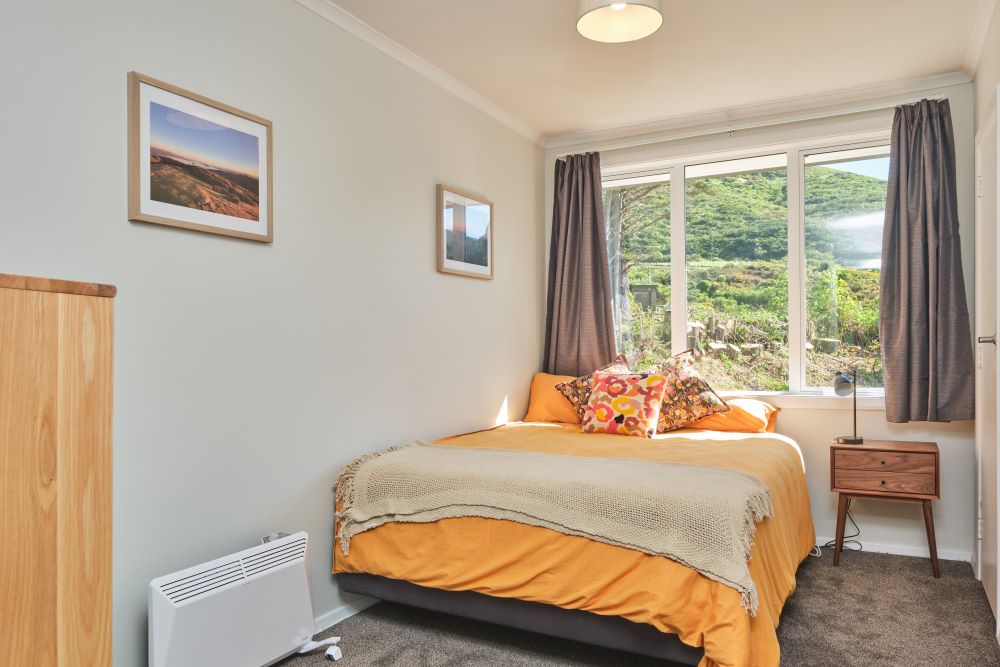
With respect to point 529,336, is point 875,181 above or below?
above

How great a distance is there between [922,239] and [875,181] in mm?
519

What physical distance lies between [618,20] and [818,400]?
2.38 metres

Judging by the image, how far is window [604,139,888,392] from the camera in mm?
3846

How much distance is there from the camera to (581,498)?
7.38ft

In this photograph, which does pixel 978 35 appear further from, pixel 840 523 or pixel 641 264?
pixel 840 523

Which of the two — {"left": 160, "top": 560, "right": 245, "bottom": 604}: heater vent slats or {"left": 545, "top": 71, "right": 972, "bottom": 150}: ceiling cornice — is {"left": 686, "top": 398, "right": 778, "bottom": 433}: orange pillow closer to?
{"left": 545, "top": 71, "right": 972, "bottom": 150}: ceiling cornice

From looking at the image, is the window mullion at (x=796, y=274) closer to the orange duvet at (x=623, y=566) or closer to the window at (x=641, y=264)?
the window at (x=641, y=264)

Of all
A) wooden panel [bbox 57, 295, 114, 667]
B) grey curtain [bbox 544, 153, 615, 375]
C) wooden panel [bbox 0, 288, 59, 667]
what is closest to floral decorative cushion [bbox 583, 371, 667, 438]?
grey curtain [bbox 544, 153, 615, 375]

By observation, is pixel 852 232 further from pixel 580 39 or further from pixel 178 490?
pixel 178 490

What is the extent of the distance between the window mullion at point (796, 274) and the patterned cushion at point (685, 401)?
0.54 meters

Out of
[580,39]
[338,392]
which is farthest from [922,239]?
[338,392]

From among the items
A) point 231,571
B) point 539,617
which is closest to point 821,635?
point 539,617

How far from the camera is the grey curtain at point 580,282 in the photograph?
433 cm

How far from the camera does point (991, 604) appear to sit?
2723 mm
